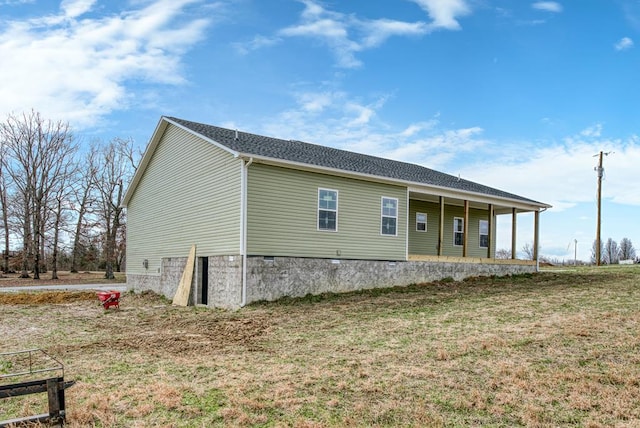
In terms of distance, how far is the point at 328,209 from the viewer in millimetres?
16578

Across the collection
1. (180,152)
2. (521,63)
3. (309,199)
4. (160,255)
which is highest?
(521,63)

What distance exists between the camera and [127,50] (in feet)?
54.0

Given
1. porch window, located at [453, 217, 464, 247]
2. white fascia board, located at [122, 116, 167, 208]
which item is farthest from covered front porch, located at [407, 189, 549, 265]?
white fascia board, located at [122, 116, 167, 208]

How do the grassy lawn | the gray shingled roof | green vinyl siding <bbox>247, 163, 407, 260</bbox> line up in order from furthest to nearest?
1. the gray shingled roof
2. green vinyl siding <bbox>247, 163, 407, 260</bbox>
3. the grassy lawn

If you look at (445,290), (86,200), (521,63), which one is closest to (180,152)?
(445,290)

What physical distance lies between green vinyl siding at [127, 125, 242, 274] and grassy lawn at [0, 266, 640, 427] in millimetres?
2906

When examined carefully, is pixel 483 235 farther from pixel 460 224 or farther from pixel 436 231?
pixel 436 231

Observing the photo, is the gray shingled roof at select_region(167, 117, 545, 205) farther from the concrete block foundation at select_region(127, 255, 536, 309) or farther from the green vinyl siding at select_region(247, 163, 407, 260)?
the concrete block foundation at select_region(127, 255, 536, 309)

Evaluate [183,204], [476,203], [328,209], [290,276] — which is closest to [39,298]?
[183,204]

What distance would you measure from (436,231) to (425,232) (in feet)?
2.18

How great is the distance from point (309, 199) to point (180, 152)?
5683 millimetres

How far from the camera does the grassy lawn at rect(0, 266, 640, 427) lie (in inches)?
223

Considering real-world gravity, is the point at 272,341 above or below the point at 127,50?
below

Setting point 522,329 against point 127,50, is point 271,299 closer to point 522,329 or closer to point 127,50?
point 522,329
